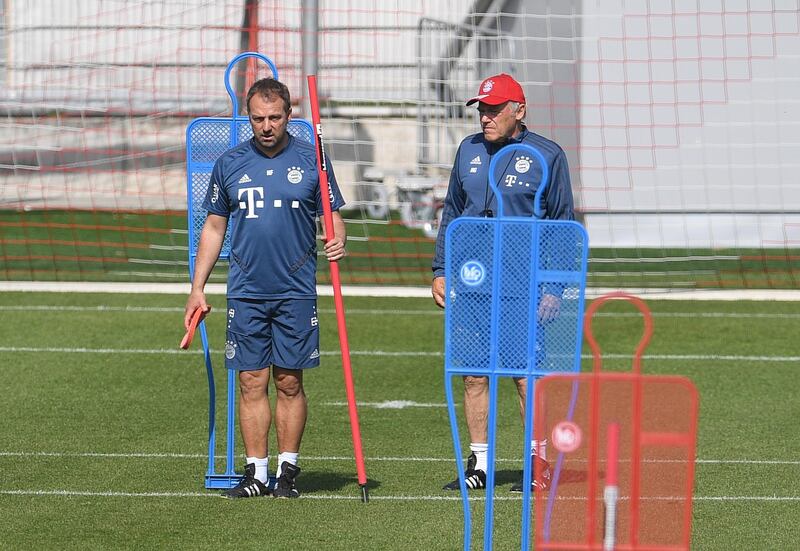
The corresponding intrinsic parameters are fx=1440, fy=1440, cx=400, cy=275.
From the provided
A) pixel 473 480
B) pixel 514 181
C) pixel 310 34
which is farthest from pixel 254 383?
pixel 310 34

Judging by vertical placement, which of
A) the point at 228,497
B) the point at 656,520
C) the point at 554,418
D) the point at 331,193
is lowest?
the point at 228,497

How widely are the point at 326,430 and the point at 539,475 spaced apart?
4.18 meters

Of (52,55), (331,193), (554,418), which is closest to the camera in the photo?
(554,418)

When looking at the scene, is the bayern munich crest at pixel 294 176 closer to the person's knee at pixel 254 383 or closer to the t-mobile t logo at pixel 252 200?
the t-mobile t logo at pixel 252 200

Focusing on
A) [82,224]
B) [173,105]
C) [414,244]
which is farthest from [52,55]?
[414,244]

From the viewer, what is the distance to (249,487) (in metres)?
6.68

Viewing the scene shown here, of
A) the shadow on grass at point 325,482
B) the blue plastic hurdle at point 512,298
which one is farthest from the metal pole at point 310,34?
the blue plastic hurdle at point 512,298

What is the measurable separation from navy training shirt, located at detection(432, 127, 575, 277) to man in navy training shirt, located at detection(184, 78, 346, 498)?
2.03ft

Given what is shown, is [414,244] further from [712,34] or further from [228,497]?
[228,497]

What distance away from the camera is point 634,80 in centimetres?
1764

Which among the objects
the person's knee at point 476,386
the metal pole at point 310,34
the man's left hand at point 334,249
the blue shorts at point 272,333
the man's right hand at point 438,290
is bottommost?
the person's knee at point 476,386

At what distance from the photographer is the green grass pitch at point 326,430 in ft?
20.0

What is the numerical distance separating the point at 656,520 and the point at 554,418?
419 millimetres

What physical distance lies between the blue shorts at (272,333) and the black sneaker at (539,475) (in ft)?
3.74
